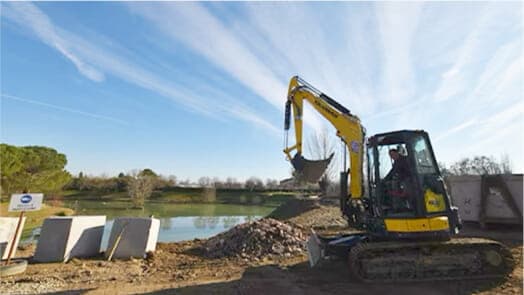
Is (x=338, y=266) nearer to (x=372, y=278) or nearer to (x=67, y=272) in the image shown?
(x=372, y=278)

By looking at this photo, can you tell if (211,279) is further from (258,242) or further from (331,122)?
(331,122)

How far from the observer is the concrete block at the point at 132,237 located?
7707mm

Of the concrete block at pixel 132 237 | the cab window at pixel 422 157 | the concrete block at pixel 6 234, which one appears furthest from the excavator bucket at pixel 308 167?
the concrete block at pixel 6 234

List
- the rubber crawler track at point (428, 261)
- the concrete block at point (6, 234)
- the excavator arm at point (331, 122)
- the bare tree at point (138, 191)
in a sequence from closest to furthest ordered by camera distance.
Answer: the rubber crawler track at point (428, 261) → the excavator arm at point (331, 122) → the concrete block at point (6, 234) → the bare tree at point (138, 191)

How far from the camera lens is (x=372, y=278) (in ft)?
17.4

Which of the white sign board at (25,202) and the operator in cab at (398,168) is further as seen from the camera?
the white sign board at (25,202)

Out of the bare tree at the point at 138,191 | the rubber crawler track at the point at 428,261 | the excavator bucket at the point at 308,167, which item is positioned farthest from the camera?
the bare tree at the point at 138,191

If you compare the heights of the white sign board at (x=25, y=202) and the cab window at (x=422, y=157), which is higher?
the cab window at (x=422, y=157)

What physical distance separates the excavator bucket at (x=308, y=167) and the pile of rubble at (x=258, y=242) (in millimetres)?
1746

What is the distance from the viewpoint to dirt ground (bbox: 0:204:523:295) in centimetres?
508

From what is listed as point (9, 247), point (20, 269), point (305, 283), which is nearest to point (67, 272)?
point (20, 269)

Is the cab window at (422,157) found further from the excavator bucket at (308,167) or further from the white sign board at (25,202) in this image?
the white sign board at (25,202)

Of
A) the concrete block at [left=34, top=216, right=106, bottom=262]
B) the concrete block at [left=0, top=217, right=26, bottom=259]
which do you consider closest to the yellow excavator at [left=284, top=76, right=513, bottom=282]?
the concrete block at [left=34, top=216, right=106, bottom=262]

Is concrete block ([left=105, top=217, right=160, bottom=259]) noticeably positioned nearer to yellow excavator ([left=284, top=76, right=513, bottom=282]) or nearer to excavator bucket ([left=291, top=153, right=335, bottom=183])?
excavator bucket ([left=291, top=153, right=335, bottom=183])
